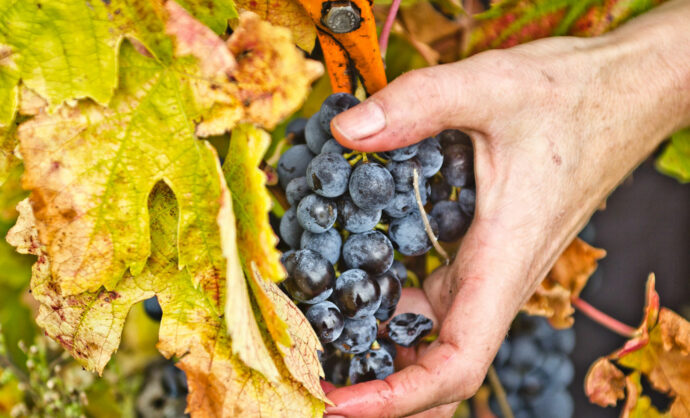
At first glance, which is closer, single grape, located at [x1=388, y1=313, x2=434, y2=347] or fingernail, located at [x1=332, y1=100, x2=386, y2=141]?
fingernail, located at [x1=332, y1=100, x2=386, y2=141]

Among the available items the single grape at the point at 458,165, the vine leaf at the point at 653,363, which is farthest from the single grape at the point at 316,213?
the vine leaf at the point at 653,363

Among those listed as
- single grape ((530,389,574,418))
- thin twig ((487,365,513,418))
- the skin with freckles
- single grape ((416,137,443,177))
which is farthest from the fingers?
single grape ((530,389,574,418))

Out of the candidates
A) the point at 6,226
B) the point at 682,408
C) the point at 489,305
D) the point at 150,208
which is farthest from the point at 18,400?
the point at 682,408

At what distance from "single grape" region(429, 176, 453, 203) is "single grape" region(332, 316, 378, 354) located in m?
0.21

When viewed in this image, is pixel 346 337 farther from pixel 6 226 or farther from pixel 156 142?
pixel 6 226

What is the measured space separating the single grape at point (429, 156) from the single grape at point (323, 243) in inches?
5.9

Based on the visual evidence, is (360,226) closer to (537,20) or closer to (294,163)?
(294,163)

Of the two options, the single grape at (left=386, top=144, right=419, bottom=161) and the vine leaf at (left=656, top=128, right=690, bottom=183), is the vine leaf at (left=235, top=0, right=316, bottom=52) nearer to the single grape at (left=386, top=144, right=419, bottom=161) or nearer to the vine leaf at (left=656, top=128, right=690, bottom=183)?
the single grape at (left=386, top=144, right=419, bottom=161)

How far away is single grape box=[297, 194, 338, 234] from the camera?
1.98ft

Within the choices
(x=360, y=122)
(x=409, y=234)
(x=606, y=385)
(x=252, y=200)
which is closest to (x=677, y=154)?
(x=606, y=385)

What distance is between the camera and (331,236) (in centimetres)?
64

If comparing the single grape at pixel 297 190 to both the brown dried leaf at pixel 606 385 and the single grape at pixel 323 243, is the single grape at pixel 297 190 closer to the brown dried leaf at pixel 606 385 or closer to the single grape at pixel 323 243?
the single grape at pixel 323 243

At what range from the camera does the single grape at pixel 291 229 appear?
67 centimetres

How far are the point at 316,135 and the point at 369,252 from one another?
0.57 feet
